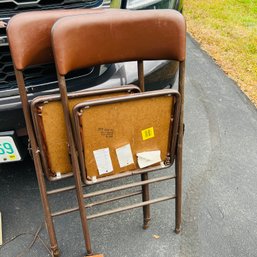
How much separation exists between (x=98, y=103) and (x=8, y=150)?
0.60 m

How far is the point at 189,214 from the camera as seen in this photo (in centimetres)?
222

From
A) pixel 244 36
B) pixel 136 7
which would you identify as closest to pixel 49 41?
pixel 136 7

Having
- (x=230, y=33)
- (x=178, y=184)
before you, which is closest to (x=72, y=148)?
(x=178, y=184)

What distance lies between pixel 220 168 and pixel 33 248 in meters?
1.37

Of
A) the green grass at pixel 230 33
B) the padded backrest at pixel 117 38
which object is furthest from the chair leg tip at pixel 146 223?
the green grass at pixel 230 33

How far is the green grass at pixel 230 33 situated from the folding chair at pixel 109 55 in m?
1.93

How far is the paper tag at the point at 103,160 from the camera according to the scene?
1.76m

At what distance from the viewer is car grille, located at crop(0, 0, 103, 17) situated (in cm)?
169

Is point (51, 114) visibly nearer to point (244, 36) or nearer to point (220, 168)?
point (220, 168)

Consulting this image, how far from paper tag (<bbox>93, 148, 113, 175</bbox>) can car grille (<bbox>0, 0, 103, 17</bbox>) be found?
0.75 metres

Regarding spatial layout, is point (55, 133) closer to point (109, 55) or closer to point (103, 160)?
point (103, 160)

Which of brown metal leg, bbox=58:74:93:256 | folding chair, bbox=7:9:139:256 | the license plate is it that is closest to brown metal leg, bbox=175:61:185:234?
folding chair, bbox=7:9:139:256

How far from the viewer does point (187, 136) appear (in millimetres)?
2865

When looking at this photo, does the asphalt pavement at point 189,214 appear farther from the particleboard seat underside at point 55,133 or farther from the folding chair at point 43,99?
the particleboard seat underside at point 55,133
